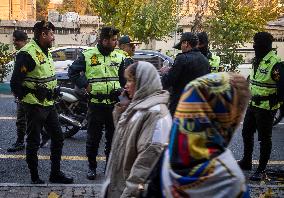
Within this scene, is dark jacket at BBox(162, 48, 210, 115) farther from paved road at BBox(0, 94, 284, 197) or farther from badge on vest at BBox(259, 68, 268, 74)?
paved road at BBox(0, 94, 284, 197)

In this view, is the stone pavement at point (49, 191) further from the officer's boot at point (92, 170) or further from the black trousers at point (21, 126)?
the black trousers at point (21, 126)

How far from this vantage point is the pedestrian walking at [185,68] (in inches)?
263

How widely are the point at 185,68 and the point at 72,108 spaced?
3627mm

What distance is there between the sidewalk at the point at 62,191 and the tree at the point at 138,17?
18.3 metres

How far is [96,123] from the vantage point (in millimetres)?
6824

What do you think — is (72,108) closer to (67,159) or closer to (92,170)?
(67,159)

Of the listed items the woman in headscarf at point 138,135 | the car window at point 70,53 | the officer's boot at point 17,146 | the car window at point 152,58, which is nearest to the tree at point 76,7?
the car window at point 70,53

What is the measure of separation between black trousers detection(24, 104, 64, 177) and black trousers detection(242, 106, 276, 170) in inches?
96.6

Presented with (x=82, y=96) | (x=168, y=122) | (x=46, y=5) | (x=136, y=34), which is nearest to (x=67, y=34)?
(x=136, y=34)

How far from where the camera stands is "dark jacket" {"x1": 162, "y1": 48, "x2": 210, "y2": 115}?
667 centimetres

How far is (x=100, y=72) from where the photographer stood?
22.0 ft

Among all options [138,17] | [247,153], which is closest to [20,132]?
[247,153]

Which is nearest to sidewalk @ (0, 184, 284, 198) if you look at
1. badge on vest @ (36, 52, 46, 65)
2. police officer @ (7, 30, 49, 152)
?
badge on vest @ (36, 52, 46, 65)

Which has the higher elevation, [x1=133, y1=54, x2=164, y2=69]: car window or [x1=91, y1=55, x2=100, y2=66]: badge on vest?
[x1=91, y1=55, x2=100, y2=66]: badge on vest
